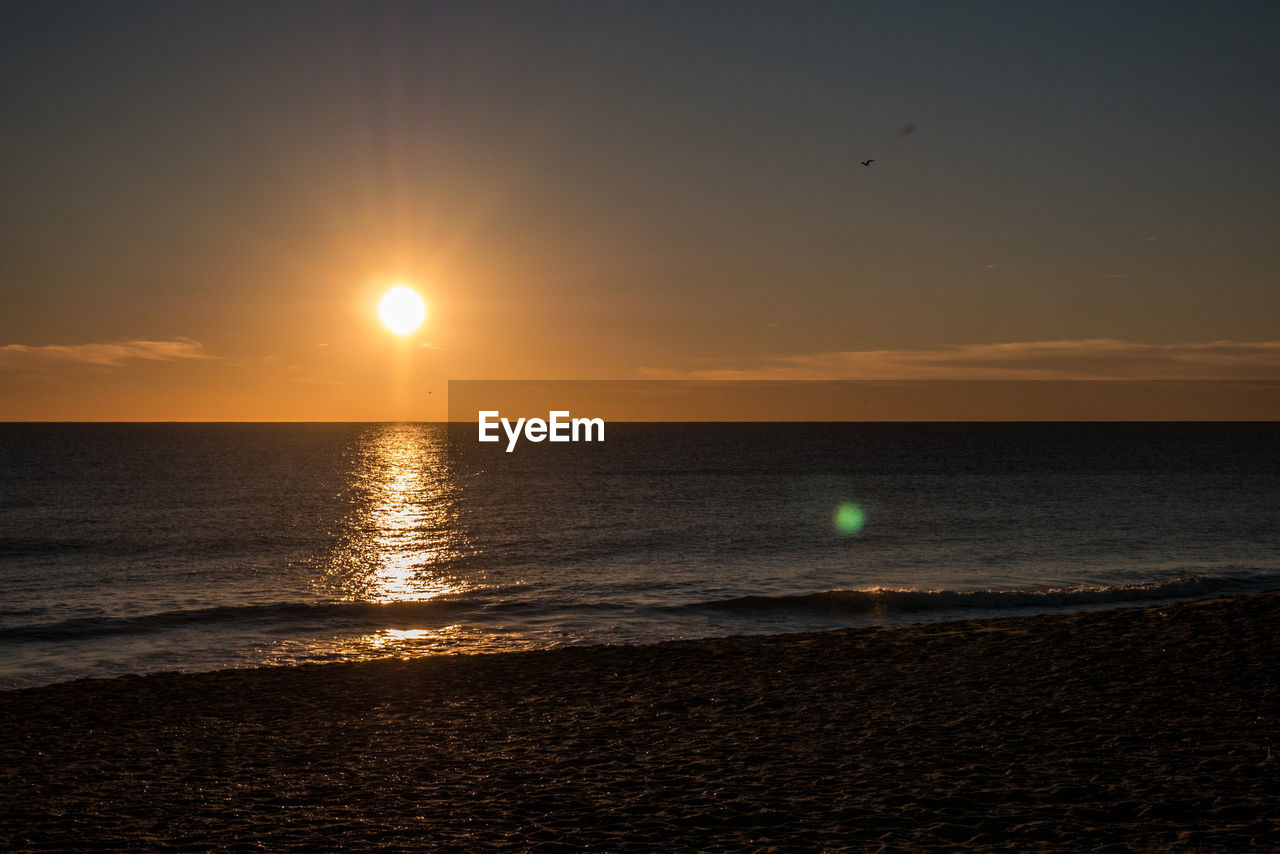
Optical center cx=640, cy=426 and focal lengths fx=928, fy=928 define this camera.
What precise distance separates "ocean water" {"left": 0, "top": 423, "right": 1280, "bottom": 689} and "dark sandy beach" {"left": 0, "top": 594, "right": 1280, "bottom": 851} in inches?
209

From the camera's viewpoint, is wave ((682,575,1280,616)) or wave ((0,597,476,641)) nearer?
wave ((0,597,476,641))

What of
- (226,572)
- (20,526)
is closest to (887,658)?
(226,572)

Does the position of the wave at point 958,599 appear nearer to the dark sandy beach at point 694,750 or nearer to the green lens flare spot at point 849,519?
the dark sandy beach at point 694,750

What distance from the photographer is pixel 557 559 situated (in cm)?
3794

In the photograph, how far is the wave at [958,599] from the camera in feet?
84.0

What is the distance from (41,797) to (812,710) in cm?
972

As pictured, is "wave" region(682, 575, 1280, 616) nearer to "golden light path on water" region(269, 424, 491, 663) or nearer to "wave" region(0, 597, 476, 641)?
"wave" region(0, 597, 476, 641)

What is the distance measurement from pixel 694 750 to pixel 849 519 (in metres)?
45.4

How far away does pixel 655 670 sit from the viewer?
55.5ft

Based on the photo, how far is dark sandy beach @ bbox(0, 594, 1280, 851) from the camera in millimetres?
8852

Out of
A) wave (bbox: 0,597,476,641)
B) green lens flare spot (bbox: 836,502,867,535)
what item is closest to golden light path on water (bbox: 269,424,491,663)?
wave (bbox: 0,597,476,641)

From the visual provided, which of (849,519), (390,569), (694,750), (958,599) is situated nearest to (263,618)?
A: (390,569)

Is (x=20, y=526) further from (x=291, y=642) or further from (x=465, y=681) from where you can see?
(x=465, y=681)

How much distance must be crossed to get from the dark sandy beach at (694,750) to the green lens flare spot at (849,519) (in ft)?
101
